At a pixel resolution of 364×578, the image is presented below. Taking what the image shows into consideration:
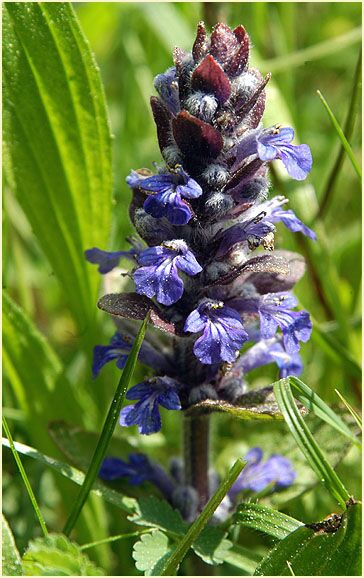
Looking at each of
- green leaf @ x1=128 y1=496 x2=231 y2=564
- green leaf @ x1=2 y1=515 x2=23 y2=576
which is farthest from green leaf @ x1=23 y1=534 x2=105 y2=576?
green leaf @ x1=128 y1=496 x2=231 y2=564

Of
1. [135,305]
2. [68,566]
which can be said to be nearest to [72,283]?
[135,305]

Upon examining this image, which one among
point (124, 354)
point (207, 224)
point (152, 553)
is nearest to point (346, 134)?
point (207, 224)

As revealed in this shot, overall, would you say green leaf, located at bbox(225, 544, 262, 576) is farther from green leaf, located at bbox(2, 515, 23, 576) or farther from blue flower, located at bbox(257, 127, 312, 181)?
blue flower, located at bbox(257, 127, 312, 181)

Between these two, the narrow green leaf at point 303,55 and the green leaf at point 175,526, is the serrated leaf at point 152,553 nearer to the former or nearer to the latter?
the green leaf at point 175,526

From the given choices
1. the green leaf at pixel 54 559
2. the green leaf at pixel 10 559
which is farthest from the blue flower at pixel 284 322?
the green leaf at pixel 10 559

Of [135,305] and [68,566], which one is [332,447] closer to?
[135,305]

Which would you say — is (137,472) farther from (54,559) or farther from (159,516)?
(54,559)
